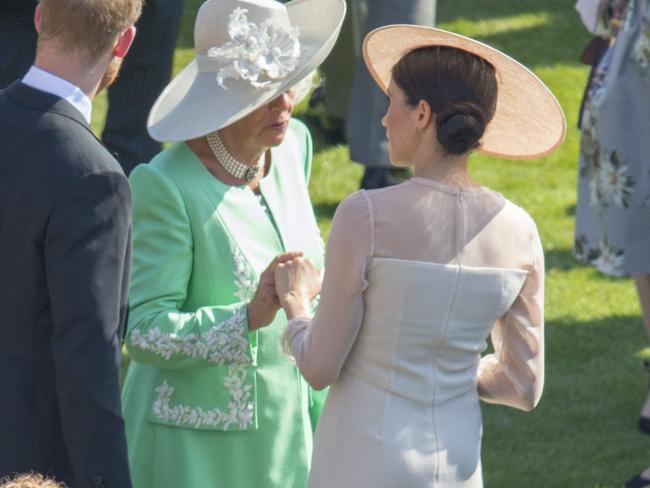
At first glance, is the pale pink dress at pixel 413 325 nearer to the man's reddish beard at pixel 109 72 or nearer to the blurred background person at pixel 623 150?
the man's reddish beard at pixel 109 72

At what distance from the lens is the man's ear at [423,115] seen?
304cm

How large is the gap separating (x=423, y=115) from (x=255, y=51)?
637mm

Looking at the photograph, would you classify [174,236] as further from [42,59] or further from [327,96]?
[327,96]

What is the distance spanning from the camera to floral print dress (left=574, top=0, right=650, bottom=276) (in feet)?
17.7

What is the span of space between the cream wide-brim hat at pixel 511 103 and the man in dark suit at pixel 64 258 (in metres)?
0.66

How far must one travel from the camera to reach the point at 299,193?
378cm

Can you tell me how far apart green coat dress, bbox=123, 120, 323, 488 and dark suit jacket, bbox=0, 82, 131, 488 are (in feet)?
1.53

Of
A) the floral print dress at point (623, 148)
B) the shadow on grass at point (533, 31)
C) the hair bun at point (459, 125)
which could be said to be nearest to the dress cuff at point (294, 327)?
the hair bun at point (459, 125)

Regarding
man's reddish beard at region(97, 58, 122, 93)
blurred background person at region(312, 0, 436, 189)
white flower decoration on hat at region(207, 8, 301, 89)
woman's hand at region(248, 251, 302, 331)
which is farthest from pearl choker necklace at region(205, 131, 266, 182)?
blurred background person at region(312, 0, 436, 189)

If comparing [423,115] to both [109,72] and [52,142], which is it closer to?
[109,72]

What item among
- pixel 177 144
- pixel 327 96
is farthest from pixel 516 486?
pixel 327 96

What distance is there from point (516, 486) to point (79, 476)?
8.27ft

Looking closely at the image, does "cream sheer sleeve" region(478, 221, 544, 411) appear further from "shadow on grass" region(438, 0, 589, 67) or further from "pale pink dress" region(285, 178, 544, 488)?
"shadow on grass" region(438, 0, 589, 67)

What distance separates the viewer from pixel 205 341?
3.38 meters
